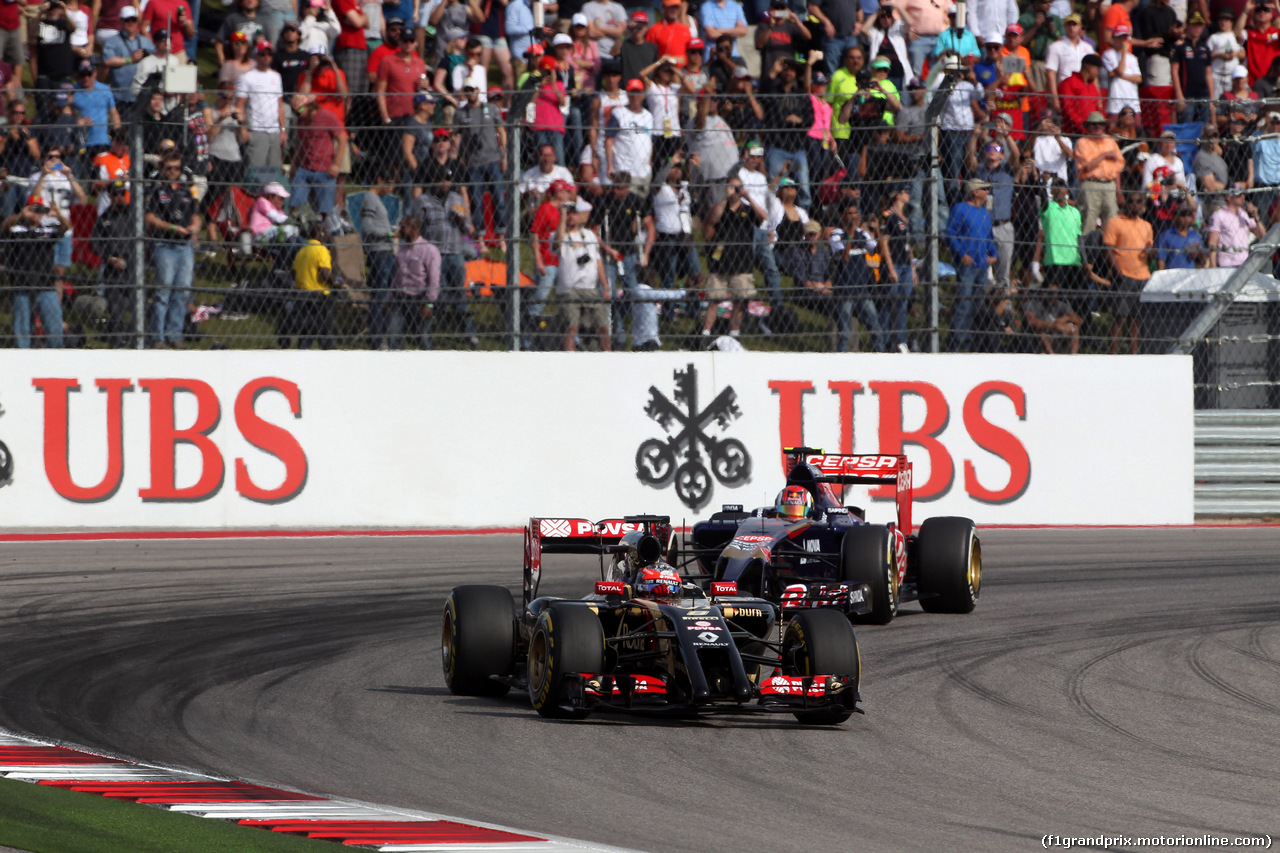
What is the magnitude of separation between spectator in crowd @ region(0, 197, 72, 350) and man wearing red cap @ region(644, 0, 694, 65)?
7.04 meters

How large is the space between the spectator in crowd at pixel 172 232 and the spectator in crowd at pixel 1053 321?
24.5 feet

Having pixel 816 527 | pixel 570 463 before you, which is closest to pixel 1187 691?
pixel 816 527

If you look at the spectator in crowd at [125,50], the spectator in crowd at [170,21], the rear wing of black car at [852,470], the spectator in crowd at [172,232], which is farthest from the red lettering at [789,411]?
the spectator in crowd at [170,21]

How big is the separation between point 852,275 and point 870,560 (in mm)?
5737

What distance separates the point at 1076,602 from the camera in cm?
1244

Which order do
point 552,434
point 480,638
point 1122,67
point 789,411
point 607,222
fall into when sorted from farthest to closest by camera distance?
point 1122,67 < point 789,411 < point 552,434 < point 607,222 < point 480,638

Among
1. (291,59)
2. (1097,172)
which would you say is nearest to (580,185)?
(291,59)

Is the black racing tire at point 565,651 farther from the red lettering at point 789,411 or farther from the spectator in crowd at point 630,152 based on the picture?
the red lettering at point 789,411

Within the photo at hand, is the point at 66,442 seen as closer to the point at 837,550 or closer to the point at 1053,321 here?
the point at 837,550

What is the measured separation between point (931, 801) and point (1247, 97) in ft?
53.8

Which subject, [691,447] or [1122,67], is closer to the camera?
[691,447]

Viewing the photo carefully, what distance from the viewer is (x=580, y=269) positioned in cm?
1602

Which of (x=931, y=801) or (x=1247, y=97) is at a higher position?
(x=1247, y=97)

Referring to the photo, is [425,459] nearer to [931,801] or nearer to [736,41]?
[736,41]
